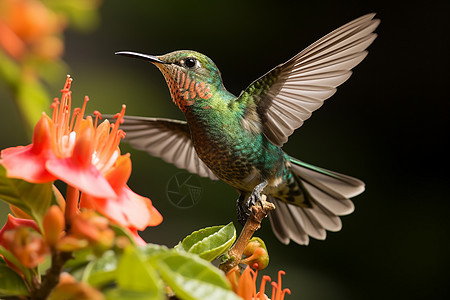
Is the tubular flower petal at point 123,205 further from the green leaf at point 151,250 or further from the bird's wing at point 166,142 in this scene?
the bird's wing at point 166,142

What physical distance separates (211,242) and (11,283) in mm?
233

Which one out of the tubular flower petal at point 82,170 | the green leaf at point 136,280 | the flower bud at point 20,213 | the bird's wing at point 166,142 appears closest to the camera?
the green leaf at point 136,280

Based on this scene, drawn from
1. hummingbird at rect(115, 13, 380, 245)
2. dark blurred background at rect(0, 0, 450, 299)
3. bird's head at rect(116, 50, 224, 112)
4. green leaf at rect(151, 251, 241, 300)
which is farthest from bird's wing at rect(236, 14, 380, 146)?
dark blurred background at rect(0, 0, 450, 299)

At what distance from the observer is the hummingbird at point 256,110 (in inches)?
46.8

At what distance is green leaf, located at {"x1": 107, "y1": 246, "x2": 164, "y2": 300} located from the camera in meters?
0.42

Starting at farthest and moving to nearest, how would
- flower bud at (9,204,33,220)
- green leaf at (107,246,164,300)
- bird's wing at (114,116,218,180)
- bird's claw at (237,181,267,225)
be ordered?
bird's wing at (114,116,218,180) < bird's claw at (237,181,267,225) < flower bud at (9,204,33,220) < green leaf at (107,246,164,300)

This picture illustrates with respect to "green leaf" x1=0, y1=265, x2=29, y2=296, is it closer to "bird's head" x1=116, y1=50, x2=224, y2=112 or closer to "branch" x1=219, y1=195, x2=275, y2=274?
"branch" x1=219, y1=195, x2=275, y2=274

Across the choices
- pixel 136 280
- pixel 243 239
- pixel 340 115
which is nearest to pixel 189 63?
pixel 243 239

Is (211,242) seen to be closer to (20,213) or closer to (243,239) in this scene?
(243,239)

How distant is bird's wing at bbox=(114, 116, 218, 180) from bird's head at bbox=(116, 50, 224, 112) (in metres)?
0.30

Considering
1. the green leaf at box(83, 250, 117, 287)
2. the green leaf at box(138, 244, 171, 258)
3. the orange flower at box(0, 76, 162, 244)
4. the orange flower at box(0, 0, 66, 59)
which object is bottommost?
the green leaf at box(83, 250, 117, 287)

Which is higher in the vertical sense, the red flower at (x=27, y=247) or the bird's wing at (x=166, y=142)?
the bird's wing at (x=166, y=142)

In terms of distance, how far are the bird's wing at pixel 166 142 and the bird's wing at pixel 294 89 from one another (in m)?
0.28

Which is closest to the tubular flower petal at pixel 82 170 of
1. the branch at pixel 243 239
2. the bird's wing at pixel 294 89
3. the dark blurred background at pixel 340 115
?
the branch at pixel 243 239
